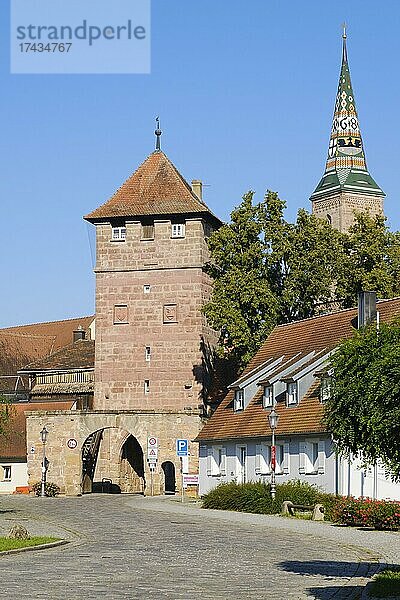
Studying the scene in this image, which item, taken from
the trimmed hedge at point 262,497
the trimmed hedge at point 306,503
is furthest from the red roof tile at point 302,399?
the trimmed hedge at point 306,503

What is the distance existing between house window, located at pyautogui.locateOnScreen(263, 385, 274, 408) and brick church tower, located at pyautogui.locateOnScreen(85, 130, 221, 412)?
18695mm

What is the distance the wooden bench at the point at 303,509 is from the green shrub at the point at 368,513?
154 centimetres

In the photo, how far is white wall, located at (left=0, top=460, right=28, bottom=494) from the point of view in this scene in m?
69.3

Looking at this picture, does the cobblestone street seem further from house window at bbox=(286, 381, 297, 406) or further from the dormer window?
the dormer window

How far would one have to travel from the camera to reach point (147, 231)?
7138 centimetres

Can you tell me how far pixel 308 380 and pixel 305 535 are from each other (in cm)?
1691

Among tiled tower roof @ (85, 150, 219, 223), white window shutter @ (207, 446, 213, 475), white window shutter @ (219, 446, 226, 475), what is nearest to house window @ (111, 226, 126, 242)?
tiled tower roof @ (85, 150, 219, 223)

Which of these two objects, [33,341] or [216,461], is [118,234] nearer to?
[216,461]

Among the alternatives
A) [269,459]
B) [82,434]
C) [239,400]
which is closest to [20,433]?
[82,434]

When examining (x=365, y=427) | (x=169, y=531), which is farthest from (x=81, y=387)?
(x=365, y=427)

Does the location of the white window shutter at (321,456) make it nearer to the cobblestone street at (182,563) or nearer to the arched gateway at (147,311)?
the cobblestone street at (182,563)

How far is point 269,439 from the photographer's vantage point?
47.1 m

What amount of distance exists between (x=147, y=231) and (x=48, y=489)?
17.4m

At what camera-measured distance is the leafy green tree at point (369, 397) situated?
667 inches
